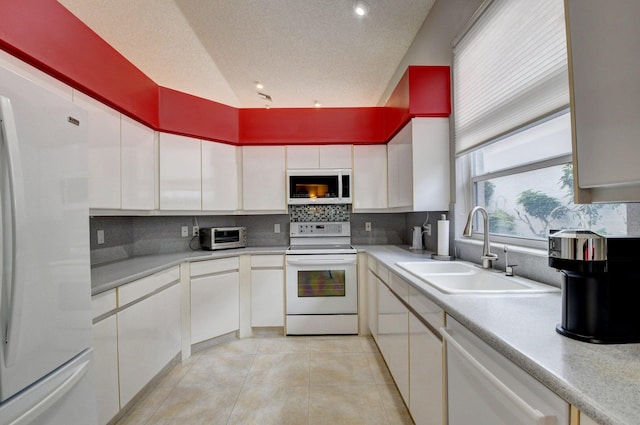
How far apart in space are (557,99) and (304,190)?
7.42 feet

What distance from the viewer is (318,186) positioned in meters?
3.14

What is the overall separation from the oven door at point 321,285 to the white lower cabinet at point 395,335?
0.52 m

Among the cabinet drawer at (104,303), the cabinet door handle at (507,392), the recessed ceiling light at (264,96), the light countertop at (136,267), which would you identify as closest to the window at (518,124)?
the cabinet door handle at (507,392)

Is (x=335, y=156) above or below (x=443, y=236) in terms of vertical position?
above

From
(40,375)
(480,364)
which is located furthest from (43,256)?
(480,364)

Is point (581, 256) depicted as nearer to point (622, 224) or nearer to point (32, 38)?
point (622, 224)

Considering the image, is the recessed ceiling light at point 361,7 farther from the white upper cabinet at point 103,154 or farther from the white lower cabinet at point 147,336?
the white lower cabinet at point 147,336

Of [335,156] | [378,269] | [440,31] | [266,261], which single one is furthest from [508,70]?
[266,261]

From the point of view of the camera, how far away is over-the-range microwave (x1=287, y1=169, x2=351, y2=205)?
3117 millimetres

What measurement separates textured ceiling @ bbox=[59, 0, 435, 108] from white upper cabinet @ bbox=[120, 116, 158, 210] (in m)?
0.96

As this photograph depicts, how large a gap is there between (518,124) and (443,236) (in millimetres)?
972

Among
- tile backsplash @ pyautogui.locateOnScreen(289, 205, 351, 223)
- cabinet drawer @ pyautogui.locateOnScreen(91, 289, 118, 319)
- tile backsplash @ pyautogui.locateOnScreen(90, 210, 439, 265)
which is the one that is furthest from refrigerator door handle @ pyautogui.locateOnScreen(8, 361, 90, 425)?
tile backsplash @ pyautogui.locateOnScreen(289, 205, 351, 223)

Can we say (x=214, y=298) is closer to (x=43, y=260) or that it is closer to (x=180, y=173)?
(x=180, y=173)

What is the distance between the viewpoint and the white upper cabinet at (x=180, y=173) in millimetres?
2617
